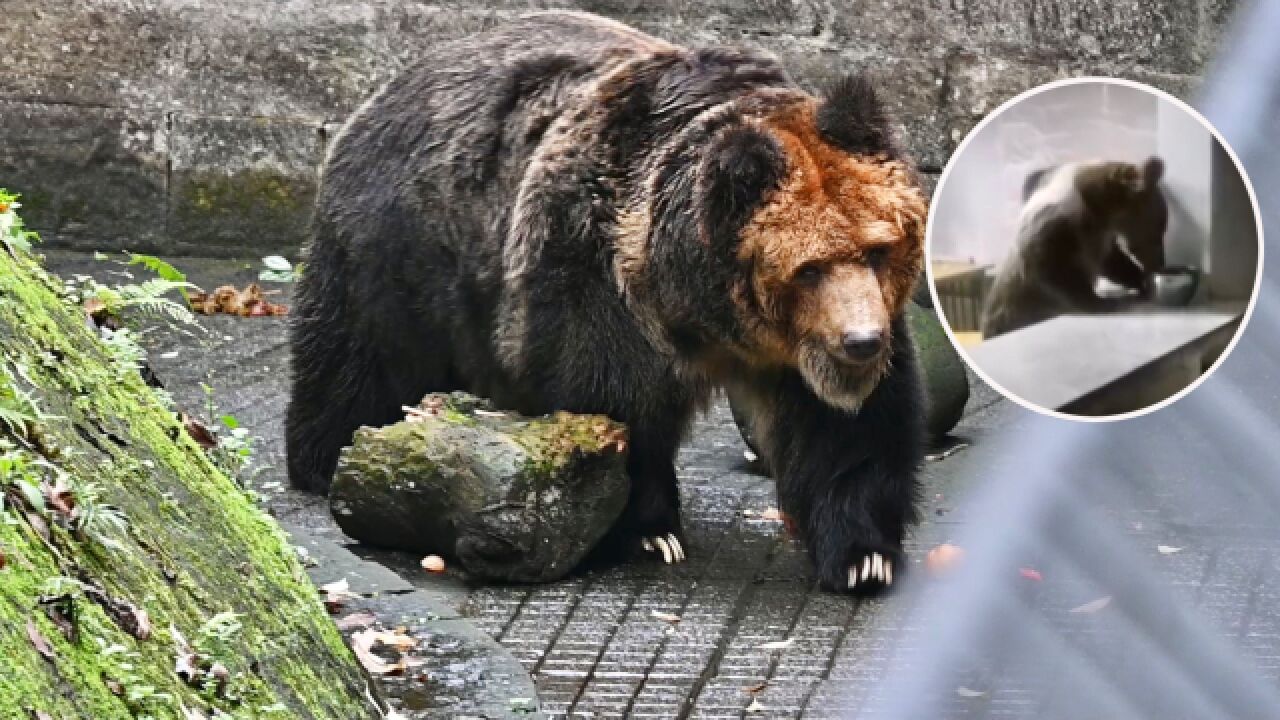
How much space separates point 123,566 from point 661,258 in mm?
3591

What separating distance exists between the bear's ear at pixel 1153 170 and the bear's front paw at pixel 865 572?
501 centimetres

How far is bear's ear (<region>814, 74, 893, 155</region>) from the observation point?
5.55m

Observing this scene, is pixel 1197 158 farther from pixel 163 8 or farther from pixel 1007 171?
pixel 163 8

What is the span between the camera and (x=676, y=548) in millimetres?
5918

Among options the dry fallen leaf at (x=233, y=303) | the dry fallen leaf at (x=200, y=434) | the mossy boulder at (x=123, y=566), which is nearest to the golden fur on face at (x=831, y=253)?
the dry fallen leaf at (x=200, y=434)

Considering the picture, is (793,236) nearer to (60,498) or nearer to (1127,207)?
(60,498)

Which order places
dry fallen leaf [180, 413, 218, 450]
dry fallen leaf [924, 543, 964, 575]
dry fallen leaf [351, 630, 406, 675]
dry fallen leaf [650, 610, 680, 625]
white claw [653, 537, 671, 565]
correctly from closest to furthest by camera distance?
dry fallen leaf [924, 543, 964, 575], dry fallen leaf [351, 630, 406, 675], dry fallen leaf [180, 413, 218, 450], dry fallen leaf [650, 610, 680, 625], white claw [653, 537, 671, 565]

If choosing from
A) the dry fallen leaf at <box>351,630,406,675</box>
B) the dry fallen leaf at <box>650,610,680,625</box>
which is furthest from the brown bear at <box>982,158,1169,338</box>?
the dry fallen leaf at <box>650,610,680,625</box>

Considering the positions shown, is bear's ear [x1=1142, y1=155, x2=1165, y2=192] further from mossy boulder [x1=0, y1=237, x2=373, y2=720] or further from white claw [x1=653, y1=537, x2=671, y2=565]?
white claw [x1=653, y1=537, x2=671, y2=565]

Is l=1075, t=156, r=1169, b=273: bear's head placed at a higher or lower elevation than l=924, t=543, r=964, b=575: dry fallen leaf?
higher

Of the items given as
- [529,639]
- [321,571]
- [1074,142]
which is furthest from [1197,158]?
[529,639]

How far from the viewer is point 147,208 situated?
9.38 m

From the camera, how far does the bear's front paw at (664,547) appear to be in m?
5.88

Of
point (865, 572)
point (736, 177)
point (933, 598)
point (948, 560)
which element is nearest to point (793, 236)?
point (736, 177)
